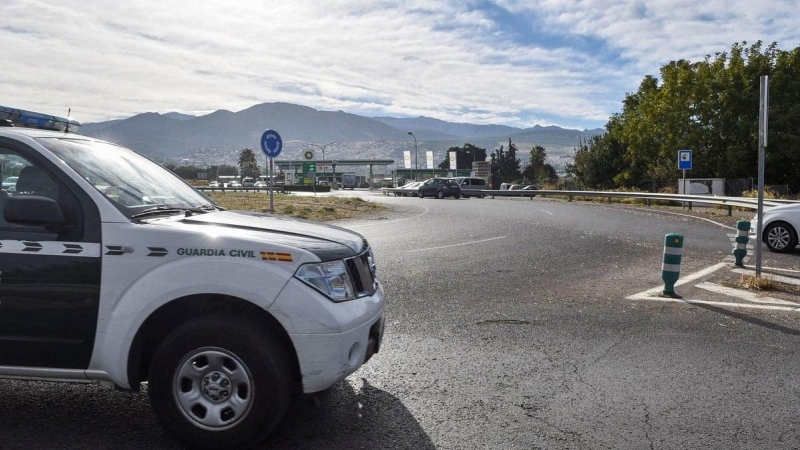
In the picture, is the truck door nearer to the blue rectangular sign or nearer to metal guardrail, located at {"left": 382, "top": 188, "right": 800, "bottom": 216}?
metal guardrail, located at {"left": 382, "top": 188, "right": 800, "bottom": 216}

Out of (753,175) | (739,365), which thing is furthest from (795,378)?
(753,175)

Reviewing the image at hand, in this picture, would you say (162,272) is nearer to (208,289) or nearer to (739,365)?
(208,289)

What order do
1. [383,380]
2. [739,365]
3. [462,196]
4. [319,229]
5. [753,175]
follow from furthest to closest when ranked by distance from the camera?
[462,196] → [753,175] → [739,365] → [383,380] → [319,229]

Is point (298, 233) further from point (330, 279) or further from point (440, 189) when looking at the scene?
point (440, 189)

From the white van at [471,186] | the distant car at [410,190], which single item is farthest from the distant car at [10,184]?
the distant car at [410,190]

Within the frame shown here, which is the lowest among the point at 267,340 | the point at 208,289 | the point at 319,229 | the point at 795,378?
the point at 795,378

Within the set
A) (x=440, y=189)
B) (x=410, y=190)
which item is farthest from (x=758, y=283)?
(x=410, y=190)

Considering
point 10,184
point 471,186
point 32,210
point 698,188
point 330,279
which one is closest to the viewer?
point 32,210

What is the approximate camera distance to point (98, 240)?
3359 millimetres

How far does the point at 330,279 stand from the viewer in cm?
346

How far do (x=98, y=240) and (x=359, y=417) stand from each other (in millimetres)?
1865

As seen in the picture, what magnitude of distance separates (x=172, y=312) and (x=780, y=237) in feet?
41.0

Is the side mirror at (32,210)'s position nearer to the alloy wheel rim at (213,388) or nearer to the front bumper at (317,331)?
the alloy wheel rim at (213,388)

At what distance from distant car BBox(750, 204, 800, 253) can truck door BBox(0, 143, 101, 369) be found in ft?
39.9
